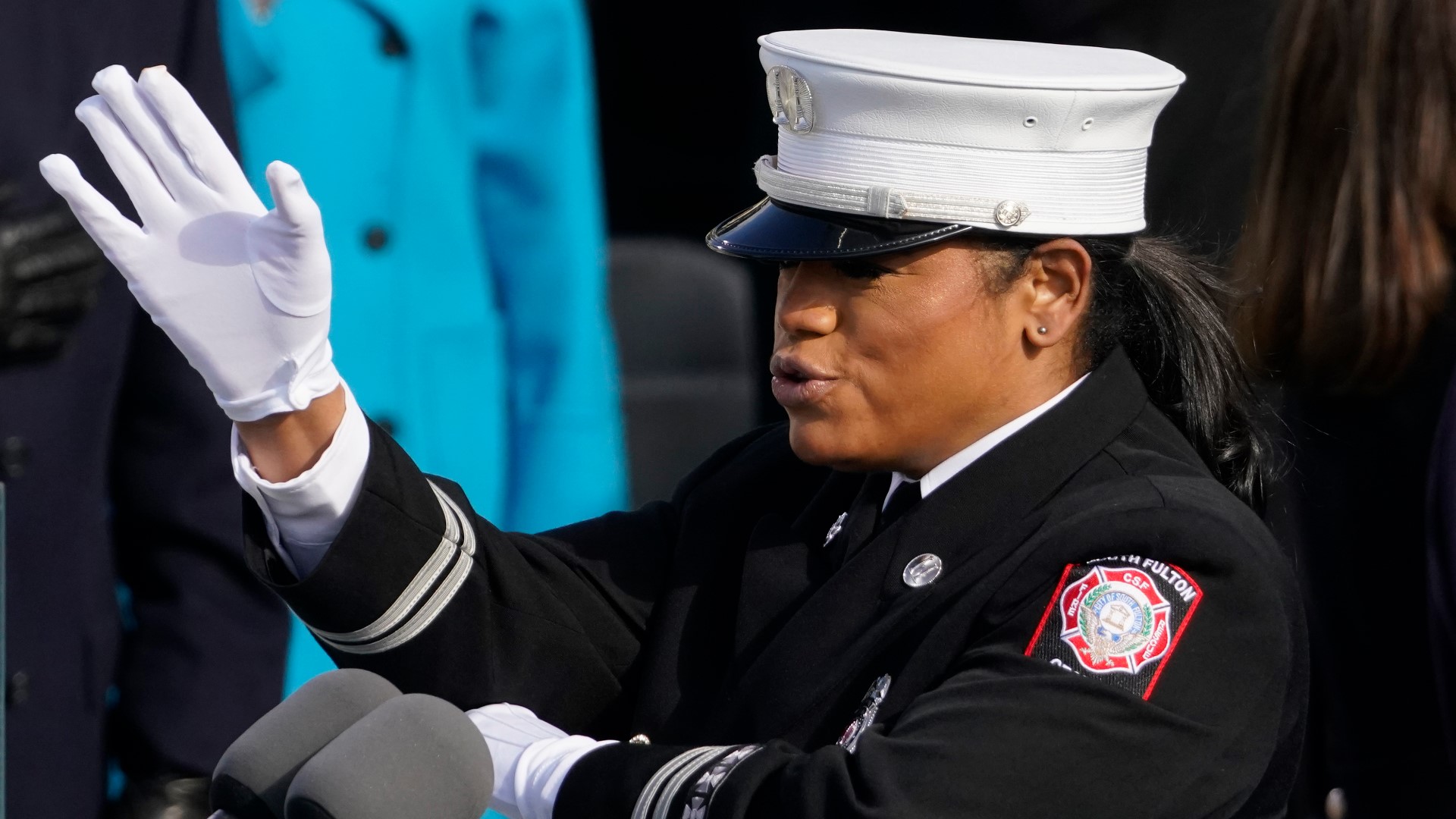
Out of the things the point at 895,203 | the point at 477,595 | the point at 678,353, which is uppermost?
the point at 895,203

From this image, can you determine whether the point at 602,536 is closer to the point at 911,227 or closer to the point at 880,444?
the point at 880,444

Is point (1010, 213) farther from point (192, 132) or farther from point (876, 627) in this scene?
point (192, 132)

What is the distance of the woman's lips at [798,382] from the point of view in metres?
2.19

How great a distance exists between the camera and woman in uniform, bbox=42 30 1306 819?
6.25 ft

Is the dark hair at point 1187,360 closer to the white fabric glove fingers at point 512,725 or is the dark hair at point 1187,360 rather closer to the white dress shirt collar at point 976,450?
the white dress shirt collar at point 976,450

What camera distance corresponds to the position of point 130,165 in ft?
6.84

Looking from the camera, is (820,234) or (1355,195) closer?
(820,234)

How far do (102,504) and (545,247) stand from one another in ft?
3.33

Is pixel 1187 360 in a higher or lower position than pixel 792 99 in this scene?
lower

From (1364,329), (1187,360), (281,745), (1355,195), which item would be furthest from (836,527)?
(1355,195)

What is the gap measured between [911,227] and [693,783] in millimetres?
643

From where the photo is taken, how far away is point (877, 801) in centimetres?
182

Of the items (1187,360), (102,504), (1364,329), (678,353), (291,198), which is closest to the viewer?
(291,198)

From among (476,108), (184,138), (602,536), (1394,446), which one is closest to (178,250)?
(184,138)
